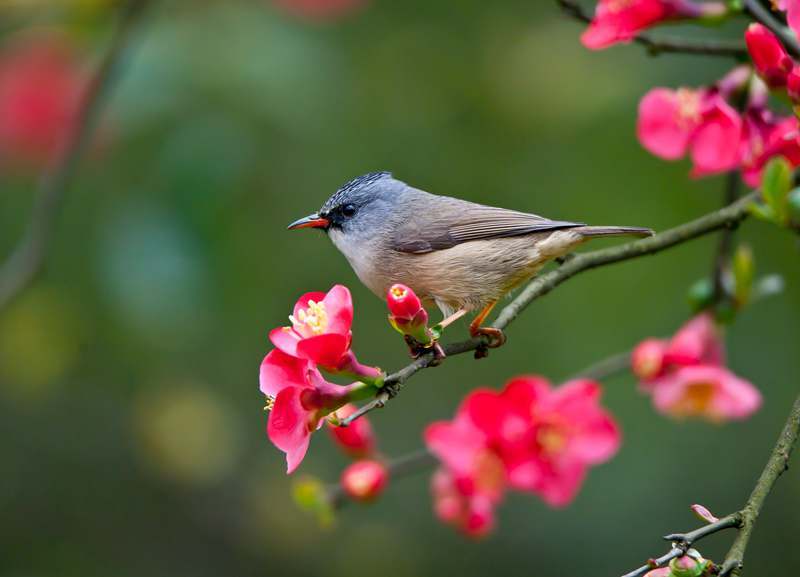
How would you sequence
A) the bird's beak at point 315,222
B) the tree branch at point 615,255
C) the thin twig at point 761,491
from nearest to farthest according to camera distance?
the thin twig at point 761,491 < the tree branch at point 615,255 < the bird's beak at point 315,222

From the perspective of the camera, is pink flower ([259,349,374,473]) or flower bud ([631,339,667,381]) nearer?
pink flower ([259,349,374,473])

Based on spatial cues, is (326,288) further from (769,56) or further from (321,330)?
(769,56)

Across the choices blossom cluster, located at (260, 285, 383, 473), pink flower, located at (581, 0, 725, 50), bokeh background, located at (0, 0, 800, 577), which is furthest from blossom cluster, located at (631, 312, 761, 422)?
bokeh background, located at (0, 0, 800, 577)

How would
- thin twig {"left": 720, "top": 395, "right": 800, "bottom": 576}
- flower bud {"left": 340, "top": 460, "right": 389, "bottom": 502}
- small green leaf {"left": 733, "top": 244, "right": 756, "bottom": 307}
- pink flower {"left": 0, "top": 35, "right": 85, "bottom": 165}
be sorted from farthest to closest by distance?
pink flower {"left": 0, "top": 35, "right": 85, "bottom": 165} → flower bud {"left": 340, "top": 460, "right": 389, "bottom": 502} → small green leaf {"left": 733, "top": 244, "right": 756, "bottom": 307} → thin twig {"left": 720, "top": 395, "right": 800, "bottom": 576}

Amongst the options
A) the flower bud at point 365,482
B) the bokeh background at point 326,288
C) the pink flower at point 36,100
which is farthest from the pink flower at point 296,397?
the pink flower at point 36,100

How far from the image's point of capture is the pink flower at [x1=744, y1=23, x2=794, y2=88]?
5.63 feet

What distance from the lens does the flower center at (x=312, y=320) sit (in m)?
1.75

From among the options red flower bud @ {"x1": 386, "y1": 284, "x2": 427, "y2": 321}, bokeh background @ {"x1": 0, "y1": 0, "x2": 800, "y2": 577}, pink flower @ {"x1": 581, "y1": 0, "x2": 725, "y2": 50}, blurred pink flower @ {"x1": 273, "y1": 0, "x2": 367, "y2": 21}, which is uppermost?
pink flower @ {"x1": 581, "y1": 0, "x2": 725, "y2": 50}

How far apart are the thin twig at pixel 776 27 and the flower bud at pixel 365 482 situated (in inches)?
54.8

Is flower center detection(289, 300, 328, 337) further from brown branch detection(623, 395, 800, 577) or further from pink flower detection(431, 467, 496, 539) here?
pink flower detection(431, 467, 496, 539)

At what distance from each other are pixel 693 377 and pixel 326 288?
2.49 m

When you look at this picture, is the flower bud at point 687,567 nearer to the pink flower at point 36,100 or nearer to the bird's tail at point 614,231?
the bird's tail at point 614,231

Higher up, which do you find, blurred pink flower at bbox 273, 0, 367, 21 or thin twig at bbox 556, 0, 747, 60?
thin twig at bbox 556, 0, 747, 60

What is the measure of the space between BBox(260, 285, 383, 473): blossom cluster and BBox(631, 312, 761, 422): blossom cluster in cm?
99
